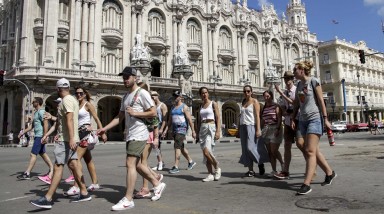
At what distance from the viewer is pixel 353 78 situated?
207ft

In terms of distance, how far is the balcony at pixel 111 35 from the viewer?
31908 millimetres

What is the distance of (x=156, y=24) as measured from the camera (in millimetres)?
36344

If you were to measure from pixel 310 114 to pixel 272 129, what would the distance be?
177 centimetres

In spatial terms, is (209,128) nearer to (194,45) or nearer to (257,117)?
(257,117)

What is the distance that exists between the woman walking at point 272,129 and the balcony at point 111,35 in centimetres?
2708

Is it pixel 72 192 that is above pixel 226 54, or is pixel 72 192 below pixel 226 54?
below

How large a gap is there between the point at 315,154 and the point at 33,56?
29511 millimetres

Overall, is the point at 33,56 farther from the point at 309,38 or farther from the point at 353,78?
the point at 353,78

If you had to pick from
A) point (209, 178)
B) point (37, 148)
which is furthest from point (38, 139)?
point (209, 178)

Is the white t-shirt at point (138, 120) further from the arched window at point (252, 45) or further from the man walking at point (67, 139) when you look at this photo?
the arched window at point (252, 45)

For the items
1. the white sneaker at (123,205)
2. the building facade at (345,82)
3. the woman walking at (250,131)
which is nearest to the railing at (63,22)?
the woman walking at (250,131)

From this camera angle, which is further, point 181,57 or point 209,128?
point 181,57

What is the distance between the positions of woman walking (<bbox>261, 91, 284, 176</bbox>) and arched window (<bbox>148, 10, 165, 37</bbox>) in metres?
29.8

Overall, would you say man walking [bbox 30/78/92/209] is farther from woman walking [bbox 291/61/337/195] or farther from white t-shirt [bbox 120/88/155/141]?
woman walking [bbox 291/61/337/195]
